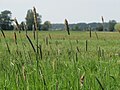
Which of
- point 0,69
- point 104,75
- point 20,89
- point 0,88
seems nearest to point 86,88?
point 104,75

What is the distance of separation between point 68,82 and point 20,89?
19.4 inches

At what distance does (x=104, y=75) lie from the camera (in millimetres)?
3357

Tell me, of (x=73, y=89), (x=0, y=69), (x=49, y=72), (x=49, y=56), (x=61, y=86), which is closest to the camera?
(x=73, y=89)

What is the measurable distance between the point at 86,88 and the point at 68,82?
27 centimetres

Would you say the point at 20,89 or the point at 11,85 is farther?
the point at 11,85

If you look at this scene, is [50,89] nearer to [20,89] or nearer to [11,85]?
[20,89]

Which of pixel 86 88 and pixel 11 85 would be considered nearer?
pixel 86 88

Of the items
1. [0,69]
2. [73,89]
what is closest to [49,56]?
[0,69]

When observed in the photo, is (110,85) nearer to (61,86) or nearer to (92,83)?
(92,83)

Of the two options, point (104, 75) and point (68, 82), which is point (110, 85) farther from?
point (68, 82)

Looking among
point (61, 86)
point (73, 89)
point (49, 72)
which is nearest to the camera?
point (73, 89)

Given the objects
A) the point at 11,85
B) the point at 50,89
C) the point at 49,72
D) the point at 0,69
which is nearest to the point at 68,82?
the point at 50,89

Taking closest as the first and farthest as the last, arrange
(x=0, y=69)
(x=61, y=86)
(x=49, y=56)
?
(x=61, y=86) < (x=0, y=69) < (x=49, y=56)

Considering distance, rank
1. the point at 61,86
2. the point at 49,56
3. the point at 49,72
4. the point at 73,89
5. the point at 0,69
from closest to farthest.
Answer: the point at 73,89 < the point at 61,86 < the point at 49,72 < the point at 0,69 < the point at 49,56
